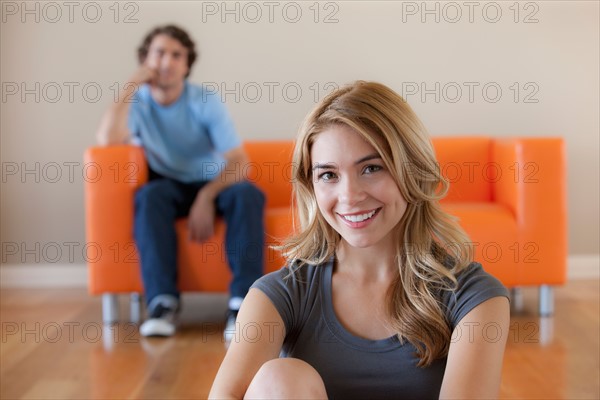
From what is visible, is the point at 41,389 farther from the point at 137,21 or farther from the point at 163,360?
the point at 137,21

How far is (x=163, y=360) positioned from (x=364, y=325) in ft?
4.52

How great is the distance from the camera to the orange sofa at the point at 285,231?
2955mm

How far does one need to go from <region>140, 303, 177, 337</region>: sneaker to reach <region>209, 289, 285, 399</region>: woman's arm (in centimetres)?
159

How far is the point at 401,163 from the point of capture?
1.30 metres

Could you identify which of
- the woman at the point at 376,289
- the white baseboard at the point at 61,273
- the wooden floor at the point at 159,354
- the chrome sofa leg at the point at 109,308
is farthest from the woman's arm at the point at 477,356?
the white baseboard at the point at 61,273

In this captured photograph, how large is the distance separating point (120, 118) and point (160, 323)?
803 millimetres

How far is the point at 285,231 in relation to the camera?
9.68ft

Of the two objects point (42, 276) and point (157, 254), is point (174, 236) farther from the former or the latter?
point (42, 276)

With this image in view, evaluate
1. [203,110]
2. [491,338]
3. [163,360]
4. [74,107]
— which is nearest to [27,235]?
[74,107]

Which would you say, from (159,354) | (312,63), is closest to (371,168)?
(159,354)

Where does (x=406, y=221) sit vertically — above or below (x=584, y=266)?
above

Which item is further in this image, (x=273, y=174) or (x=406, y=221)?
(x=273, y=174)

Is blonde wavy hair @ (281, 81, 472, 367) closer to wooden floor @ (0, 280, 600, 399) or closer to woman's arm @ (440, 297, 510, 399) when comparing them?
woman's arm @ (440, 297, 510, 399)

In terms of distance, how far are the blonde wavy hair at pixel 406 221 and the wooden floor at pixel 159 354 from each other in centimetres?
93
